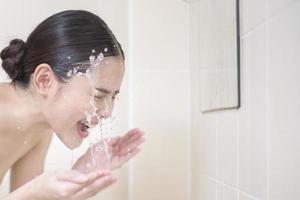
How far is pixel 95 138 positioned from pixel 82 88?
466 millimetres

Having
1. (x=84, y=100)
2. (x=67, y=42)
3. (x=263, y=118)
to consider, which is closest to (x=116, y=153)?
(x=84, y=100)

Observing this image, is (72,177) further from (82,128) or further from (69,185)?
(82,128)

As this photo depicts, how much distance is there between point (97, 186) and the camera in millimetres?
681

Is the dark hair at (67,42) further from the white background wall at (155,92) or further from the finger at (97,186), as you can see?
the white background wall at (155,92)

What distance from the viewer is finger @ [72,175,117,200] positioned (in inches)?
26.0

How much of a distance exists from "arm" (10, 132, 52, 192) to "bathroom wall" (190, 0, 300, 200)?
1.67 feet

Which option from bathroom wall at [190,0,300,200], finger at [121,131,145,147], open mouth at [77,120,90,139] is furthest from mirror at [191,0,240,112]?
open mouth at [77,120,90,139]

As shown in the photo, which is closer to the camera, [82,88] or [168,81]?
[82,88]

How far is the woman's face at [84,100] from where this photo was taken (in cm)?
92

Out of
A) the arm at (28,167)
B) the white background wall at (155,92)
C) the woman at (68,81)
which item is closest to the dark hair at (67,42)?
the woman at (68,81)

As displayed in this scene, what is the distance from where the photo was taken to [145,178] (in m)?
1.40

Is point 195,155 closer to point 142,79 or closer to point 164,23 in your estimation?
point 142,79

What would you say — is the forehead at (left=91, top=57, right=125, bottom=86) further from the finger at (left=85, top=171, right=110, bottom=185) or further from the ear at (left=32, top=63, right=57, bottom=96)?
the finger at (left=85, top=171, right=110, bottom=185)

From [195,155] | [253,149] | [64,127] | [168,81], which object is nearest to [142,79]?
[168,81]
